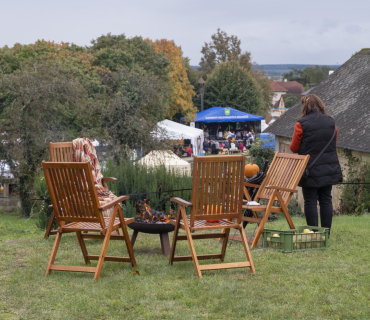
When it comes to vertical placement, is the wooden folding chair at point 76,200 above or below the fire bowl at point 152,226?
above

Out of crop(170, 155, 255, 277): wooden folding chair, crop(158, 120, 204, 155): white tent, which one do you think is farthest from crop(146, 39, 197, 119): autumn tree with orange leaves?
crop(170, 155, 255, 277): wooden folding chair

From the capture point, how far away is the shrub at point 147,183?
8.30 metres

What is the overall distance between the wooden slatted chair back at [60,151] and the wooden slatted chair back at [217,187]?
2.48 meters

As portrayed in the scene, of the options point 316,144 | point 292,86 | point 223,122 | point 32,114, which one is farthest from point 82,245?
point 292,86

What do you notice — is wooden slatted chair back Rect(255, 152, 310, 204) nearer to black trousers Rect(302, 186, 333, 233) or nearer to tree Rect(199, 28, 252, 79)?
black trousers Rect(302, 186, 333, 233)

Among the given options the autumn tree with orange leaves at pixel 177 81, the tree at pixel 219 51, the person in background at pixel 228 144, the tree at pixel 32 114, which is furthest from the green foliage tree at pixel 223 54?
the tree at pixel 32 114

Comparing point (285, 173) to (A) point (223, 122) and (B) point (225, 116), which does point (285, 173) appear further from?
(A) point (223, 122)

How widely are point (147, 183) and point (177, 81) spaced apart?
117 ft

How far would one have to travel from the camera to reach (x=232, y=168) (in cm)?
437

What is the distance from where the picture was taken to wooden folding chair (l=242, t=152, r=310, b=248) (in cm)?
543

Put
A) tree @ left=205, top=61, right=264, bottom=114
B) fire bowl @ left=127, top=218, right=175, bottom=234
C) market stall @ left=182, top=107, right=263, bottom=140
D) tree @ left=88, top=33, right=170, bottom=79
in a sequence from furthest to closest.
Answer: tree @ left=205, top=61, right=264, bottom=114 < market stall @ left=182, top=107, right=263, bottom=140 < tree @ left=88, top=33, right=170, bottom=79 < fire bowl @ left=127, top=218, right=175, bottom=234

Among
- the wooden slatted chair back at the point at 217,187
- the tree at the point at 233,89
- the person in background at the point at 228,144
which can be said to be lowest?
the person in background at the point at 228,144

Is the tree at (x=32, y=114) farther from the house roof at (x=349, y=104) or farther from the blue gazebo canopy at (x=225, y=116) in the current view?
the blue gazebo canopy at (x=225, y=116)

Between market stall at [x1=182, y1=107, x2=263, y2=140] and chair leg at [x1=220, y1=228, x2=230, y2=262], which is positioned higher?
chair leg at [x1=220, y1=228, x2=230, y2=262]
